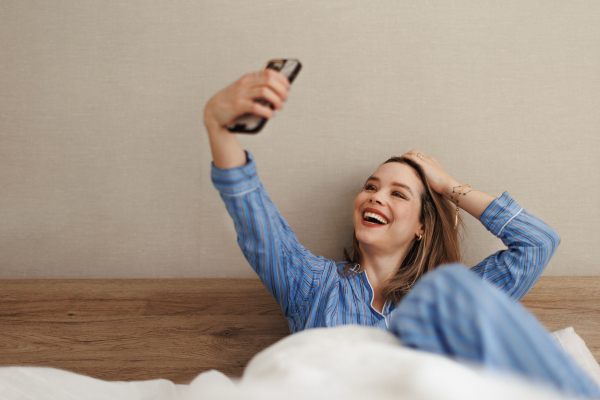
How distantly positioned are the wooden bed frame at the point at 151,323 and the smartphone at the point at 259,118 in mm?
593

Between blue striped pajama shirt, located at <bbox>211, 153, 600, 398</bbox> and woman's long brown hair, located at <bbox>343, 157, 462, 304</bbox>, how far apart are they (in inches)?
3.7

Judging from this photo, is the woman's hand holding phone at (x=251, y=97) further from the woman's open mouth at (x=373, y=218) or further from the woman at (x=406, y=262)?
the woman's open mouth at (x=373, y=218)

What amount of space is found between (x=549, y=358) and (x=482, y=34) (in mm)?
1171

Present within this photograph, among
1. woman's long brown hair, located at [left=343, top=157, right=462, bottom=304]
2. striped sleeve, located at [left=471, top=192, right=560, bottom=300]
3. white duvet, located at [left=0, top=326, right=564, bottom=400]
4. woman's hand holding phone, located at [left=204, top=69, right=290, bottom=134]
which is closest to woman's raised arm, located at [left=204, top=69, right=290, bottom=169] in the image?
woman's hand holding phone, located at [left=204, top=69, right=290, bottom=134]

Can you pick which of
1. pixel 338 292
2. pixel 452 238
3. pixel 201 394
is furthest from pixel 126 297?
pixel 452 238

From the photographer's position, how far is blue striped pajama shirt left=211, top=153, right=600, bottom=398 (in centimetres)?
56

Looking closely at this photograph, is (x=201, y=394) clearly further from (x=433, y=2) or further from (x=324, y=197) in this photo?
(x=433, y=2)

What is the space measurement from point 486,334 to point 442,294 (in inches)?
3.1

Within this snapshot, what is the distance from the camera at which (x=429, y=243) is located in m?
1.22

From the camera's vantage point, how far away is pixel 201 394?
55 centimetres

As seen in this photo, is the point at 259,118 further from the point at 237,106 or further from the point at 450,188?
the point at 450,188

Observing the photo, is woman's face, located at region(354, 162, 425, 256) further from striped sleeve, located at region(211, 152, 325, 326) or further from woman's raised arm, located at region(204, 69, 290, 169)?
woman's raised arm, located at region(204, 69, 290, 169)

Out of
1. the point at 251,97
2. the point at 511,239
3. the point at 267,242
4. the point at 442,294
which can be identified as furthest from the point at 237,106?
the point at 511,239

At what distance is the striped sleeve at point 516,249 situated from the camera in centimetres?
110
